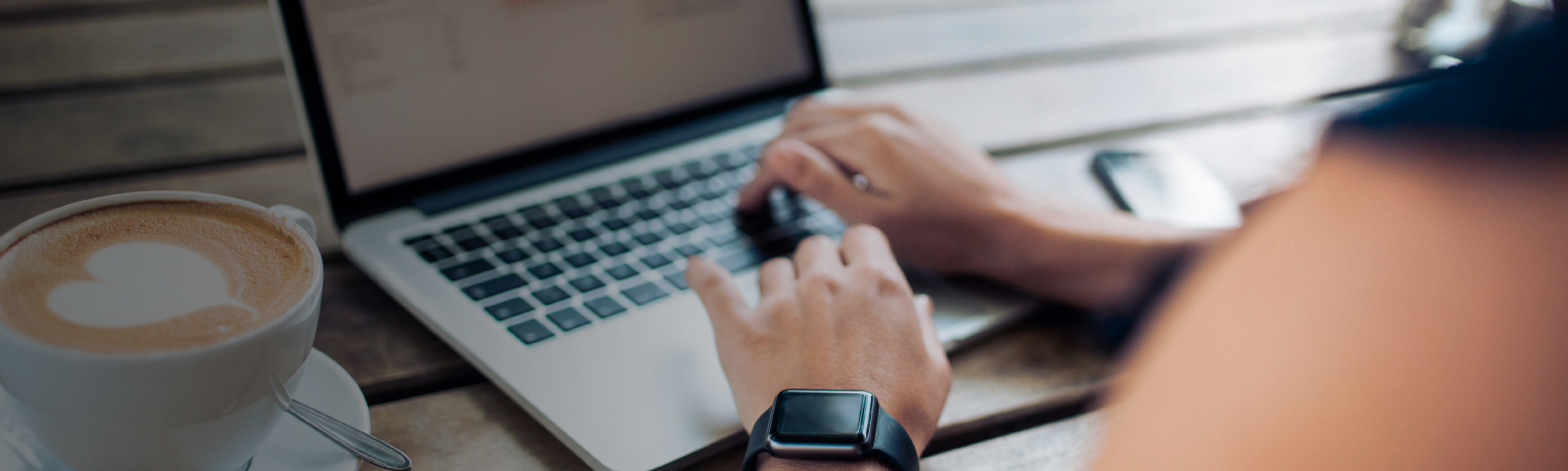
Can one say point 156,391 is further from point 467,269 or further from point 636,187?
point 636,187

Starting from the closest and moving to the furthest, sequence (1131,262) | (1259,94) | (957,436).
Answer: (957,436) → (1131,262) → (1259,94)

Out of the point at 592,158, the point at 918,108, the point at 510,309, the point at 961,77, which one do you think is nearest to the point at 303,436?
the point at 510,309

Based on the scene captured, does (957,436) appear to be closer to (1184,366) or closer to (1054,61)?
(1184,366)

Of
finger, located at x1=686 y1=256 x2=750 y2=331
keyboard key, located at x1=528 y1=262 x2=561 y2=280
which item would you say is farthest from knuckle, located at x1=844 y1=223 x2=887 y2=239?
keyboard key, located at x1=528 y1=262 x2=561 y2=280

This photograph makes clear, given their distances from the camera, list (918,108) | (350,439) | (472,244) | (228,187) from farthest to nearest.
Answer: (918,108) < (228,187) < (472,244) < (350,439)

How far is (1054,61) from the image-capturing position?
108 cm

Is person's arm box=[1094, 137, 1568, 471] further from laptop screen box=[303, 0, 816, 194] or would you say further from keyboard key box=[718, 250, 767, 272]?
laptop screen box=[303, 0, 816, 194]

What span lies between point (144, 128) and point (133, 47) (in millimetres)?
203

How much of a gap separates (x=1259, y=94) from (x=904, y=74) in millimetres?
379

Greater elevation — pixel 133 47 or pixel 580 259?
pixel 133 47

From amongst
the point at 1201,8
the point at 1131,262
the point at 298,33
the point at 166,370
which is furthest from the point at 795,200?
the point at 1201,8

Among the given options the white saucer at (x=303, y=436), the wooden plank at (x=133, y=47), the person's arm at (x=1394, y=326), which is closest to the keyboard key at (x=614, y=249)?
the white saucer at (x=303, y=436)

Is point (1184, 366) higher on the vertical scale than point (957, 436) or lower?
higher

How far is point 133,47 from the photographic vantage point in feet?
3.27
